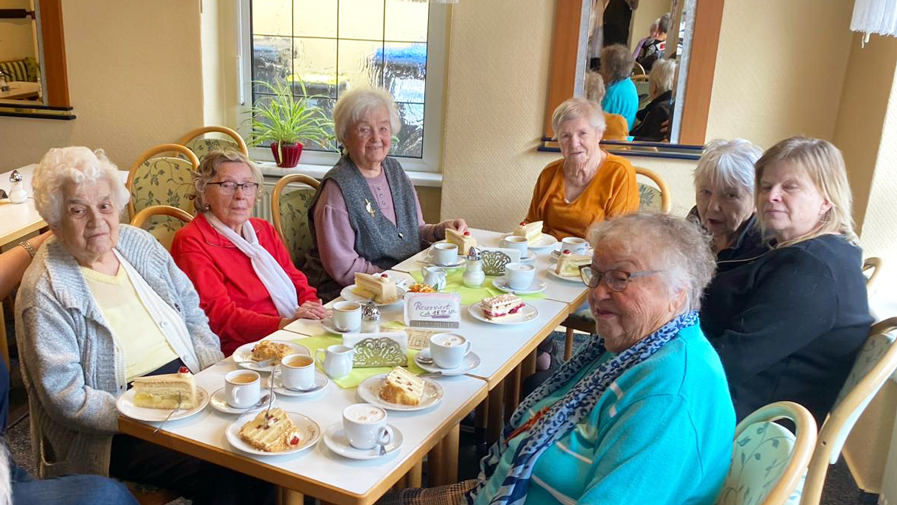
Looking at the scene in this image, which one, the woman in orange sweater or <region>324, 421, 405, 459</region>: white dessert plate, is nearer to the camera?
<region>324, 421, 405, 459</region>: white dessert plate

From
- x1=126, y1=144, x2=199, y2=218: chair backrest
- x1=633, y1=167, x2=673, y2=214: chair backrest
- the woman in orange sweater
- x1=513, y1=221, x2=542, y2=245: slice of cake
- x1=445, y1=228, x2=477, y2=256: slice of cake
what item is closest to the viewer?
x1=445, y1=228, x2=477, y2=256: slice of cake

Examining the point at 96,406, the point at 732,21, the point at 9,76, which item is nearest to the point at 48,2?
the point at 9,76

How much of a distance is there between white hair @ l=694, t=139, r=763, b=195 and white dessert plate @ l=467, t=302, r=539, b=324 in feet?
2.22

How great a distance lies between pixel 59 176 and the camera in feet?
5.63

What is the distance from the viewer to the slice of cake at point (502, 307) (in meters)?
2.00

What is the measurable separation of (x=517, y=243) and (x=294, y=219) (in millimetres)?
898

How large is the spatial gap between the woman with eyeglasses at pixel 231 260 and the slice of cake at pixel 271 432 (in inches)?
25.8

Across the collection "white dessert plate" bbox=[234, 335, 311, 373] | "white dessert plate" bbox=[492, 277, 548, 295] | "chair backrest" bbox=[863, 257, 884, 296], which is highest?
"chair backrest" bbox=[863, 257, 884, 296]

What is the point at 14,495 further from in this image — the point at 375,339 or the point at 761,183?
the point at 761,183

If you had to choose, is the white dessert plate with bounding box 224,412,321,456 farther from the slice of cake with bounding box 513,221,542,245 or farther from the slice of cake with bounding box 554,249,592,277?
the slice of cake with bounding box 513,221,542,245

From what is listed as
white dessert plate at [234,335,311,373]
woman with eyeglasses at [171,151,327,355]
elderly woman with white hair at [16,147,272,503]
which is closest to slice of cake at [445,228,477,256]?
woman with eyeglasses at [171,151,327,355]

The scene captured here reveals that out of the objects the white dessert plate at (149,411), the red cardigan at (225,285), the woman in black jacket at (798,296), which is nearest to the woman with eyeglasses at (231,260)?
the red cardigan at (225,285)

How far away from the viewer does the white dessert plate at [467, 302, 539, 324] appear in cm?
200

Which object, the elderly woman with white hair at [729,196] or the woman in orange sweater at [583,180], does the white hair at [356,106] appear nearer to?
the woman in orange sweater at [583,180]
